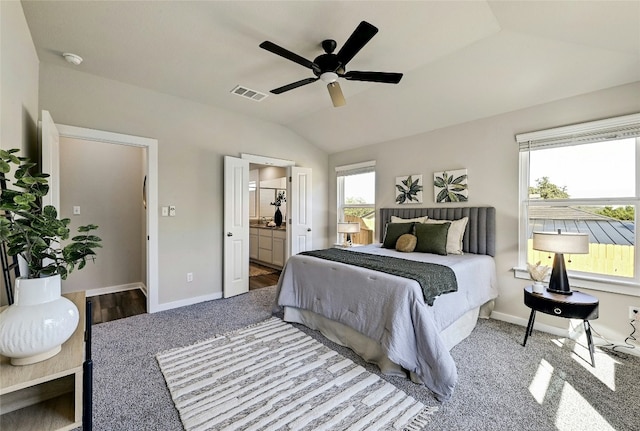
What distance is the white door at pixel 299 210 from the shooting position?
480 centimetres

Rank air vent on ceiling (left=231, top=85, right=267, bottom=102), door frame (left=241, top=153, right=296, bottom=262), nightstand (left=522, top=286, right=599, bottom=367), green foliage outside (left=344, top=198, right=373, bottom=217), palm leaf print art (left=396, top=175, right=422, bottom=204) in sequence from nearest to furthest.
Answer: nightstand (left=522, top=286, right=599, bottom=367)
air vent on ceiling (left=231, top=85, right=267, bottom=102)
palm leaf print art (left=396, top=175, right=422, bottom=204)
door frame (left=241, top=153, right=296, bottom=262)
green foliage outside (left=344, top=198, right=373, bottom=217)

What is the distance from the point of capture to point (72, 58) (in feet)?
8.71

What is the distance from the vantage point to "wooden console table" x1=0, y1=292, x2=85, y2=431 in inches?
36.5

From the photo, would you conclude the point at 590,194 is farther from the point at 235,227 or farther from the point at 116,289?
the point at 116,289

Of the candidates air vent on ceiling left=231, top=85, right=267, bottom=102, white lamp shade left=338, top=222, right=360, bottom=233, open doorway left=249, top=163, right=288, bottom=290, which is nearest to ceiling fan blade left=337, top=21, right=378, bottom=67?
air vent on ceiling left=231, top=85, right=267, bottom=102

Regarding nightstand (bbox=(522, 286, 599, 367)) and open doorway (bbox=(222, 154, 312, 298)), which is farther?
open doorway (bbox=(222, 154, 312, 298))

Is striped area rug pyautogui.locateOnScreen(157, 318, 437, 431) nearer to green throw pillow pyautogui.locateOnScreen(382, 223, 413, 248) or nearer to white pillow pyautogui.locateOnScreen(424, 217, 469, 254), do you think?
green throw pillow pyautogui.locateOnScreen(382, 223, 413, 248)

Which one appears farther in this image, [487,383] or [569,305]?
[569,305]

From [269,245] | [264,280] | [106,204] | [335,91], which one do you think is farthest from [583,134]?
[106,204]

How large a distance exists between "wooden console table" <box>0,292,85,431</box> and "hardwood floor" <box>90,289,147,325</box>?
2.35 m

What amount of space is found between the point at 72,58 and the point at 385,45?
116 inches

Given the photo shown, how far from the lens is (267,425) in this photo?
63.5 inches

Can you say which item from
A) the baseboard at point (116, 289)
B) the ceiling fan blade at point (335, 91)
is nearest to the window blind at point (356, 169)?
the ceiling fan blade at point (335, 91)

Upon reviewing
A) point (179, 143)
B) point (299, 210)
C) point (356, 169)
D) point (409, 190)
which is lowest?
point (299, 210)
